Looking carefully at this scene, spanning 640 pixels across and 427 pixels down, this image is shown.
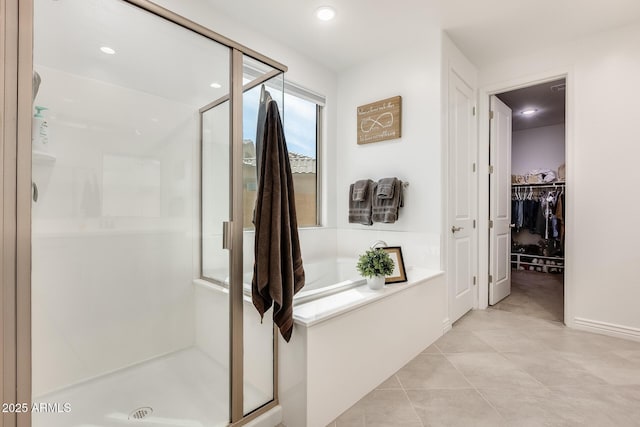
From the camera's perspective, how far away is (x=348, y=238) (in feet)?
10.8

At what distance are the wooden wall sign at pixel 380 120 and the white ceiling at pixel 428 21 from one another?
0.51 metres

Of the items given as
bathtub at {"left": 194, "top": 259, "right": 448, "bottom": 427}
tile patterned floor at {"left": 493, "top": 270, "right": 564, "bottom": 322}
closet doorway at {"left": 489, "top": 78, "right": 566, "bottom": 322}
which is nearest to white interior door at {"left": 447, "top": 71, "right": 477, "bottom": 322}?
closet doorway at {"left": 489, "top": 78, "right": 566, "bottom": 322}

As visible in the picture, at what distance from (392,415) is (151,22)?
2219mm

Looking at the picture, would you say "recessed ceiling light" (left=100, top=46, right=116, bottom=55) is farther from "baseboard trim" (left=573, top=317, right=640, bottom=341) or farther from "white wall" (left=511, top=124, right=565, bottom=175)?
"white wall" (left=511, top=124, right=565, bottom=175)

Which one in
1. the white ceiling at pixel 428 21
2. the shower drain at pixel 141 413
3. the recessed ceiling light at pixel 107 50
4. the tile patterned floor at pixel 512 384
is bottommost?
the tile patterned floor at pixel 512 384

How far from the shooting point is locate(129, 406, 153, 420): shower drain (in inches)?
55.9

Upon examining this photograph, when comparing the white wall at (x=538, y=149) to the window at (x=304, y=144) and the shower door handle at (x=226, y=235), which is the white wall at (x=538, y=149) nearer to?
the window at (x=304, y=144)

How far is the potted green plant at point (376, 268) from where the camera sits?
2.03 meters

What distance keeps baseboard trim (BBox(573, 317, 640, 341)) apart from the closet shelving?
2.75 m

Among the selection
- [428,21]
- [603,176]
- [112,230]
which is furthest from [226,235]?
[603,176]

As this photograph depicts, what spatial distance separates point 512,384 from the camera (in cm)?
→ 186

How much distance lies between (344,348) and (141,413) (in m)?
1.03

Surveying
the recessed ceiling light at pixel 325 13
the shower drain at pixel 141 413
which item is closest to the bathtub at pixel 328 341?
the shower drain at pixel 141 413

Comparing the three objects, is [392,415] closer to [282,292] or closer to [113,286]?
[282,292]
